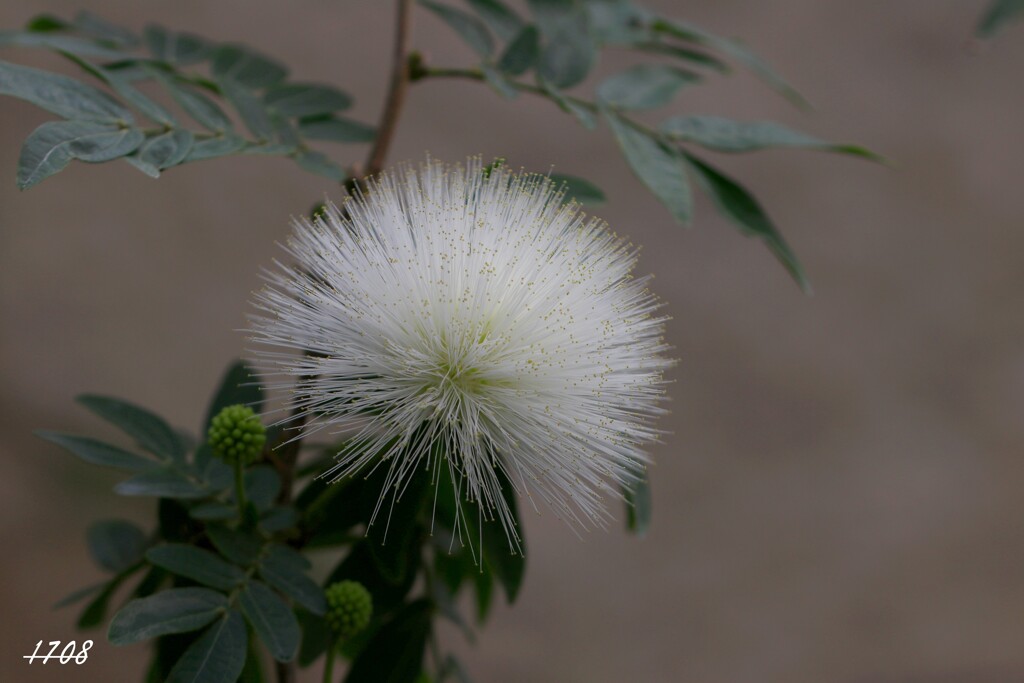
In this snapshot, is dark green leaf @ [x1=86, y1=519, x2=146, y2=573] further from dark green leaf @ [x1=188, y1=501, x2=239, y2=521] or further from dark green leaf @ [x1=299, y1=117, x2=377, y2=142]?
dark green leaf @ [x1=299, y1=117, x2=377, y2=142]

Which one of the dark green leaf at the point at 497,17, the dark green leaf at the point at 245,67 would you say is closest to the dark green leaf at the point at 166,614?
the dark green leaf at the point at 245,67

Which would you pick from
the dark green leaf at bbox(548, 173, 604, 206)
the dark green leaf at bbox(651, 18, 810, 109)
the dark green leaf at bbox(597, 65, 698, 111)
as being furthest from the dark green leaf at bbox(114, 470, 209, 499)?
the dark green leaf at bbox(651, 18, 810, 109)

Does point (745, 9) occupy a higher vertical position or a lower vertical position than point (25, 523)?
higher

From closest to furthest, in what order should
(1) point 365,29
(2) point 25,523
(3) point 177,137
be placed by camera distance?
(3) point 177,137 → (2) point 25,523 → (1) point 365,29

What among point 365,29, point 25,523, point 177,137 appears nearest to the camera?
point 177,137

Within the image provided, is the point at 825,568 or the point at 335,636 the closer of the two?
the point at 335,636

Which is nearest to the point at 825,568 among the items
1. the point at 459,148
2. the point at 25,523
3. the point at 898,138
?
the point at 898,138

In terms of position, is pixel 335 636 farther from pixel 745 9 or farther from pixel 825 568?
pixel 745 9

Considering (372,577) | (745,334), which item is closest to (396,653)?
(372,577)

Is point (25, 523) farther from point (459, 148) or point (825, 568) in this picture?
point (825, 568)

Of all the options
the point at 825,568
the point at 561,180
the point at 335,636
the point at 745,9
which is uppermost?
the point at 745,9
